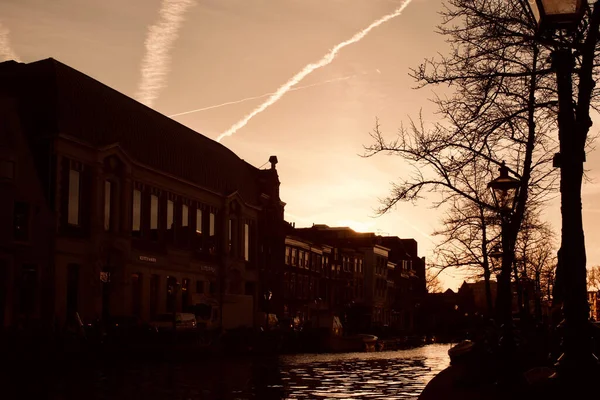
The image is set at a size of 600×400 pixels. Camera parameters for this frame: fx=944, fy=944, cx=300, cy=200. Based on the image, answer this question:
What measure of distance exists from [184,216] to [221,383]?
145 feet

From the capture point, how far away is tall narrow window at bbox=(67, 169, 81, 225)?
5422 cm

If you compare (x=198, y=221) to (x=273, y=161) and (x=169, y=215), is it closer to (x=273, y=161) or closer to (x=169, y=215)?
(x=169, y=215)

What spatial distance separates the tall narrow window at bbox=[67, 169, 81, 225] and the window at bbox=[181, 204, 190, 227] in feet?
49.0

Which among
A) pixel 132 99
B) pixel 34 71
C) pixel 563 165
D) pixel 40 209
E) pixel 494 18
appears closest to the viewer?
pixel 563 165

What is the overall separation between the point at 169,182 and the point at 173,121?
20.0 ft

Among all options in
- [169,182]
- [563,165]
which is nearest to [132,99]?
[169,182]

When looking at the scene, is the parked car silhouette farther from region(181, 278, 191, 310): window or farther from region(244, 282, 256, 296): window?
region(244, 282, 256, 296): window

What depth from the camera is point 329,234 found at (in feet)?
426

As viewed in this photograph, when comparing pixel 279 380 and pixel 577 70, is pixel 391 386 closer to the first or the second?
pixel 279 380

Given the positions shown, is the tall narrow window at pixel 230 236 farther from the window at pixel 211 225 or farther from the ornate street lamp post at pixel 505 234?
the ornate street lamp post at pixel 505 234

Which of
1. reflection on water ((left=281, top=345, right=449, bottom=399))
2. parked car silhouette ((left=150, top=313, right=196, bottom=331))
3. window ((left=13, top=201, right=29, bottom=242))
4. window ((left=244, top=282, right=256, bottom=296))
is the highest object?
window ((left=13, top=201, right=29, bottom=242))

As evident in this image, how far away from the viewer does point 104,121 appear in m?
57.9

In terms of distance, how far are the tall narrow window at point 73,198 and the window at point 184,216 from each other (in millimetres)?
14935

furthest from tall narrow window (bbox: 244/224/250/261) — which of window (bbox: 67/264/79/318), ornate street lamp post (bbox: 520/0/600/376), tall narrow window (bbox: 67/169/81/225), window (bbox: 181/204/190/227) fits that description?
ornate street lamp post (bbox: 520/0/600/376)
